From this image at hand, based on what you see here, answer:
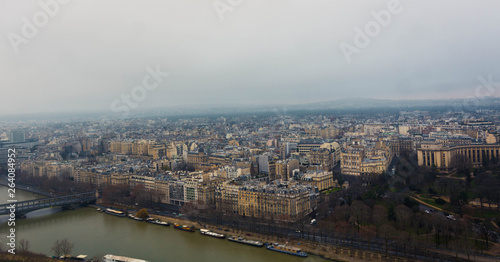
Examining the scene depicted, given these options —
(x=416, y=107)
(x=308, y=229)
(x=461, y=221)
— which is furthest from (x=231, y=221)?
(x=416, y=107)

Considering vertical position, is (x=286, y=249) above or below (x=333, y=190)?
below

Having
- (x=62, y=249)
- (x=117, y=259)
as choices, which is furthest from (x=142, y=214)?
(x=117, y=259)

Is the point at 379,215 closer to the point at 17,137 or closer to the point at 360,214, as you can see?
the point at 360,214

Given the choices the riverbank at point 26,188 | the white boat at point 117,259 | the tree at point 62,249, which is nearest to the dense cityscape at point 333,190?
the riverbank at point 26,188

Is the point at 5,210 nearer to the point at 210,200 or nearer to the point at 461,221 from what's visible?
the point at 210,200

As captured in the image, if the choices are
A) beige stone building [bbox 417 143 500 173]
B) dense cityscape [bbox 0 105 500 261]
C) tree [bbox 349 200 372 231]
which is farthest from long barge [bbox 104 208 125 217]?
beige stone building [bbox 417 143 500 173]

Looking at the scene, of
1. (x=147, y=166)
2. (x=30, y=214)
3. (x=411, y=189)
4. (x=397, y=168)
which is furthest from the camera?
(x=147, y=166)
